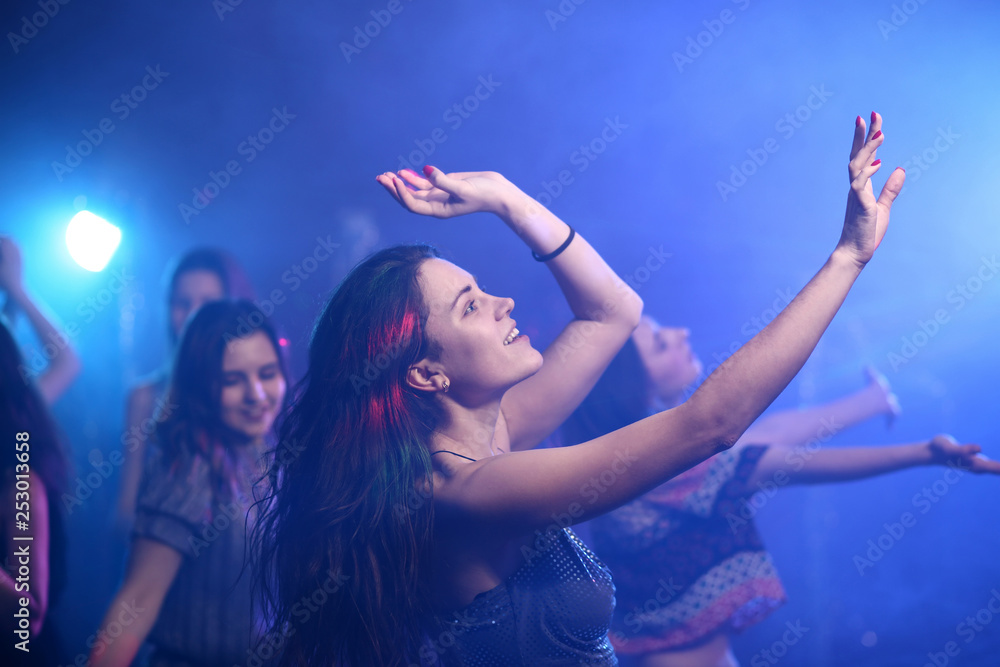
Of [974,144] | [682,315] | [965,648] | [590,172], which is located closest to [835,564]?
[965,648]

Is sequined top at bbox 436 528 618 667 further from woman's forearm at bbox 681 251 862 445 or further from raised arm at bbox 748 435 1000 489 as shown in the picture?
raised arm at bbox 748 435 1000 489

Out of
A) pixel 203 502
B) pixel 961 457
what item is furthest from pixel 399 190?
pixel 961 457

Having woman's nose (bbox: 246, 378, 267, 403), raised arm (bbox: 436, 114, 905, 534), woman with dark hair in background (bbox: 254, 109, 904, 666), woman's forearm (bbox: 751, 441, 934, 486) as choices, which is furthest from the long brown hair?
woman's forearm (bbox: 751, 441, 934, 486)

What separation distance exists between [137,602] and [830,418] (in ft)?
11.9

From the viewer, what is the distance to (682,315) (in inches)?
166

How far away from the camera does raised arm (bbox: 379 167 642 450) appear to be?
6.02 feet

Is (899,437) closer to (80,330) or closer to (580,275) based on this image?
(580,275)

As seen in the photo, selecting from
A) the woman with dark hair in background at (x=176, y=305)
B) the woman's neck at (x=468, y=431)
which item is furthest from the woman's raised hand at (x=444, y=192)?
the woman with dark hair in background at (x=176, y=305)

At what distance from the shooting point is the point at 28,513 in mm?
2242

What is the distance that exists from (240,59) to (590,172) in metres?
2.40

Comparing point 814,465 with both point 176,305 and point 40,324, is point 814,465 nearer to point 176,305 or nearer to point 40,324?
point 176,305

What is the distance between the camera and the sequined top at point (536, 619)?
1479 millimetres

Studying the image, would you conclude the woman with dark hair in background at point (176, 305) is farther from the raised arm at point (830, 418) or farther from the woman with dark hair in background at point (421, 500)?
the raised arm at point (830, 418)

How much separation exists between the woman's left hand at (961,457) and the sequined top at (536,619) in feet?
5.08
